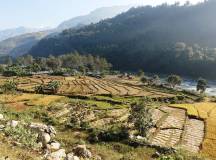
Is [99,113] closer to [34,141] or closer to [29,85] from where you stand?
[34,141]

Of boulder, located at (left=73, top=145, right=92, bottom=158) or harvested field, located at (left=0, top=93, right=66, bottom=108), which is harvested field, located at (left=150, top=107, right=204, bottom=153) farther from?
harvested field, located at (left=0, top=93, right=66, bottom=108)

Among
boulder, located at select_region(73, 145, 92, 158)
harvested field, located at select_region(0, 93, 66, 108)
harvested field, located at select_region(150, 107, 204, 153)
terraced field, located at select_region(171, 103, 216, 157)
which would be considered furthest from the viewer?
harvested field, located at select_region(0, 93, 66, 108)

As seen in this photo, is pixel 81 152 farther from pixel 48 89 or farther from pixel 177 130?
pixel 48 89

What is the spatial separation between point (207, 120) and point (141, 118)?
742 inches

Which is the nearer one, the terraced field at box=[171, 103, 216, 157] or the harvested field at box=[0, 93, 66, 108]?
the terraced field at box=[171, 103, 216, 157]

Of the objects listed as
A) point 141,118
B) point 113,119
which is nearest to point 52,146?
point 141,118

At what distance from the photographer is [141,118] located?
173 ft

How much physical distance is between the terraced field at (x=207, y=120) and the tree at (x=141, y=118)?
811cm

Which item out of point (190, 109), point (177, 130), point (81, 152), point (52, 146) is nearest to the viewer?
point (52, 146)

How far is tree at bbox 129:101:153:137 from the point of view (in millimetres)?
51781

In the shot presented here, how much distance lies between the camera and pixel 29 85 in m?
122

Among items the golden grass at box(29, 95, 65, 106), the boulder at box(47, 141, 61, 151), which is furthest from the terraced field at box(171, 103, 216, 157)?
the golden grass at box(29, 95, 65, 106)

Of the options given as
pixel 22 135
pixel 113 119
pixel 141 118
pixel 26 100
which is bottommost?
pixel 26 100

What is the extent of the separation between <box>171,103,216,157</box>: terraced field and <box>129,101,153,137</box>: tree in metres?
8.11
